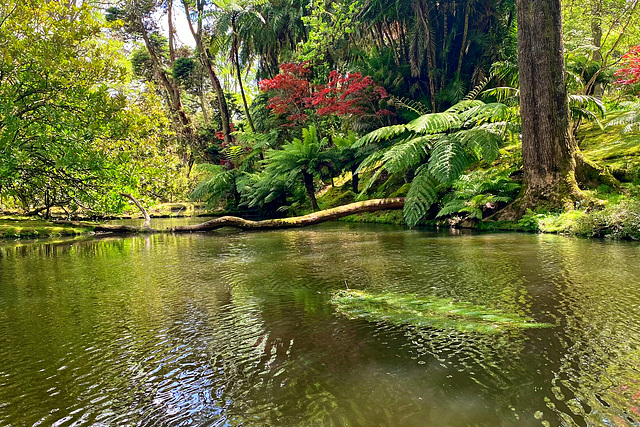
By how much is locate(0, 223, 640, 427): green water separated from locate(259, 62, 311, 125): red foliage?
10589 mm

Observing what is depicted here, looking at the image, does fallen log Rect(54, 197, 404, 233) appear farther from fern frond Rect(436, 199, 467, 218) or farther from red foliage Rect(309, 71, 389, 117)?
red foliage Rect(309, 71, 389, 117)

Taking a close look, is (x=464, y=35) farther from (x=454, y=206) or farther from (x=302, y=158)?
(x=454, y=206)

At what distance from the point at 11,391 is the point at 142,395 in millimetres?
540

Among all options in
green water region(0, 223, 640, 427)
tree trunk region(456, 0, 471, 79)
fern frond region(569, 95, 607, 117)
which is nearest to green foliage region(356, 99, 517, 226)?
fern frond region(569, 95, 607, 117)

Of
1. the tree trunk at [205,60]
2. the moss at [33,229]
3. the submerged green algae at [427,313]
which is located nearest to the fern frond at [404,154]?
the submerged green algae at [427,313]

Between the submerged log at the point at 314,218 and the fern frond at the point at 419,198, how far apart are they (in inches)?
32.4

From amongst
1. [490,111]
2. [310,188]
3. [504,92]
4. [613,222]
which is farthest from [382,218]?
[613,222]

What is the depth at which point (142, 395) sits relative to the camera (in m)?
1.49

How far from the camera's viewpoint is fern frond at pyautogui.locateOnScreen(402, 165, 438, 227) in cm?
730

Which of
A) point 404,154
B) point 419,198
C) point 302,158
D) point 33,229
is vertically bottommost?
point 33,229

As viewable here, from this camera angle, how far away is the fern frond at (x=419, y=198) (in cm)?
730

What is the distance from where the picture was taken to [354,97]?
11359 mm

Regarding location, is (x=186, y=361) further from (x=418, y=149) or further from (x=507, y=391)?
(x=418, y=149)

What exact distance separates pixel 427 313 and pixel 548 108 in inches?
205
